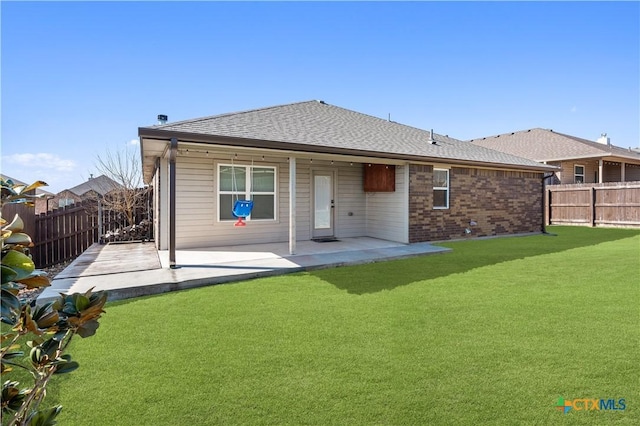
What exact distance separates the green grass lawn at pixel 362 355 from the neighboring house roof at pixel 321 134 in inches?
127

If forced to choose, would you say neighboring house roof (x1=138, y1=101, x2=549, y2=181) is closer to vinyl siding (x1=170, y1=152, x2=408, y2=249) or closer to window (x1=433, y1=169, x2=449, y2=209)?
window (x1=433, y1=169, x2=449, y2=209)

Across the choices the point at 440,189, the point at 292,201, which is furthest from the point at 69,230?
the point at 440,189

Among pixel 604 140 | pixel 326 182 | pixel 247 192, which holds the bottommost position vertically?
pixel 247 192

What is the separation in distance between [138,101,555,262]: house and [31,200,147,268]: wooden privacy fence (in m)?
1.69

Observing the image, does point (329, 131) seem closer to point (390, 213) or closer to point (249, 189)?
point (249, 189)

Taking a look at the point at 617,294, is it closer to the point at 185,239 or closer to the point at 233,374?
the point at 233,374

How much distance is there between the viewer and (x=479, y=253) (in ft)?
27.9

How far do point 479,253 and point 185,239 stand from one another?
757 centimetres

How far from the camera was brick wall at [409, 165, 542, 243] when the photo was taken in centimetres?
1002

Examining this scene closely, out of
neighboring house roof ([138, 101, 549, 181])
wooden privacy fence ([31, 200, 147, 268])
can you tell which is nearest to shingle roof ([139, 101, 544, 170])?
neighboring house roof ([138, 101, 549, 181])

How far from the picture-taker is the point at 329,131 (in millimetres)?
9930

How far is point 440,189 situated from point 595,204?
33.1ft

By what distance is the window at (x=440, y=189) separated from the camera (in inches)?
414

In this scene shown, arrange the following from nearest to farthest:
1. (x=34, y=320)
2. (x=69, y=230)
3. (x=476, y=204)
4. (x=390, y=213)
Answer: (x=34, y=320)
(x=69, y=230)
(x=390, y=213)
(x=476, y=204)
